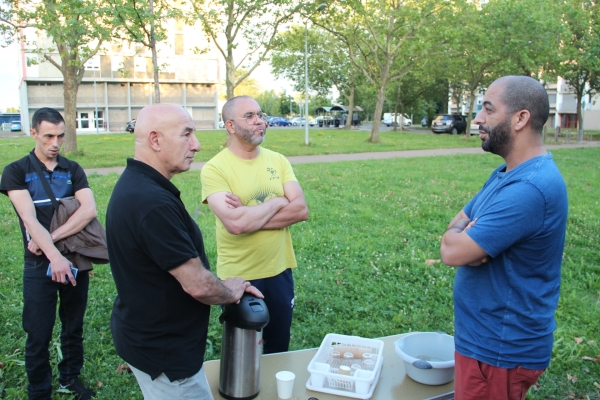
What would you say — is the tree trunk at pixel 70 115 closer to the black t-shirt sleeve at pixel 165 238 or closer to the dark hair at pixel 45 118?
the dark hair at pixel 45 118

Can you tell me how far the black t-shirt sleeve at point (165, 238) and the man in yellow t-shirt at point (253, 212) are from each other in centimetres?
114

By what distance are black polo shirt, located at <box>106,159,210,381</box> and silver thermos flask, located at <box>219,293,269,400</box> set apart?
0.31 metres

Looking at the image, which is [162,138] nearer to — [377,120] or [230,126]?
[230,126]

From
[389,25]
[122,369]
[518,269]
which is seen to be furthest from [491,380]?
[389,25]

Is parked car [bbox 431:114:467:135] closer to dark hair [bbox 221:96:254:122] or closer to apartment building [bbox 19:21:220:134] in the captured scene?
apartment building [bbox 19:21:220:134]

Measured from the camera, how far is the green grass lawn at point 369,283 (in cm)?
417

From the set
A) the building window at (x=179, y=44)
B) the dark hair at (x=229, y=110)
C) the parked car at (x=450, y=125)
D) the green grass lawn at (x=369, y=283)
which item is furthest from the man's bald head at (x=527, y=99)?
the building window at (x=179, y=44)

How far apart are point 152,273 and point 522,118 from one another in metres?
1.78

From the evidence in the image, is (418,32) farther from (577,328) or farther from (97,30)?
(577,328)

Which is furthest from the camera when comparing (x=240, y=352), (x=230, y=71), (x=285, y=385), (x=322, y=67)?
(x=322, y=67)

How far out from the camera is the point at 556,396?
3.82 metres

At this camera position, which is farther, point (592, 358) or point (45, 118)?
point (592, 358)

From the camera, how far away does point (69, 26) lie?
14.7 meters

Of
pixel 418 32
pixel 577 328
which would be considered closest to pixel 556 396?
pixel 577 328
